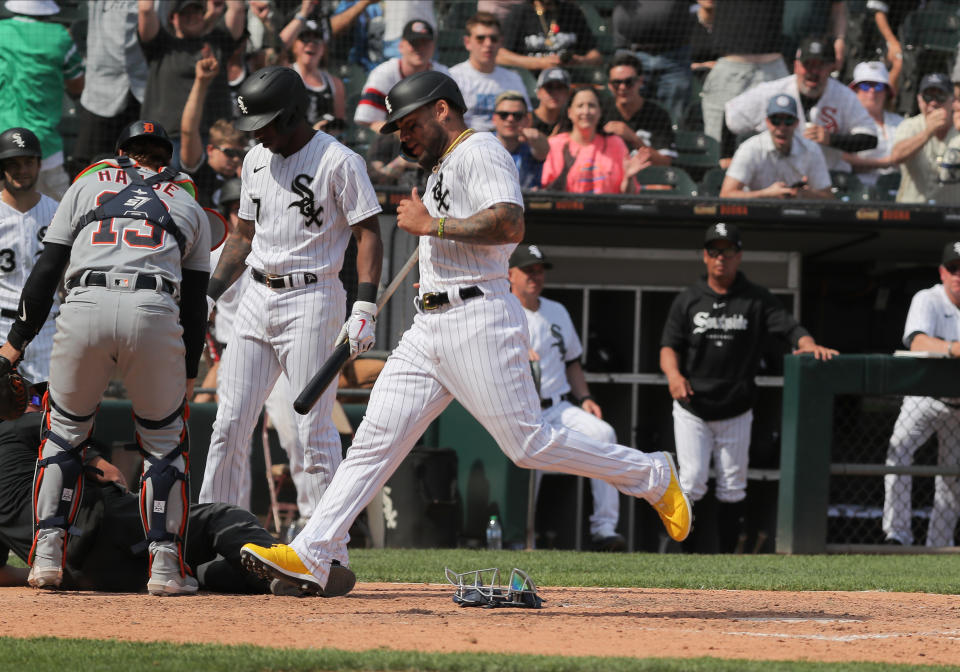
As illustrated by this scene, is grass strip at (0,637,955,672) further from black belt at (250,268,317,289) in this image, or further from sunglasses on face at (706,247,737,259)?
sunglasses on face at (706,247,737,259)

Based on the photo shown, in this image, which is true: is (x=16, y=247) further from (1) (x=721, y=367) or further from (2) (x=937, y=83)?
(2) (x=937, y=83)

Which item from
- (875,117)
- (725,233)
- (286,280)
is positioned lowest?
(286,280)

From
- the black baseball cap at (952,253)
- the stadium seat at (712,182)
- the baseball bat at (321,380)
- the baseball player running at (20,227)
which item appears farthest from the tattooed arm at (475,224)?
the stadium seat at (712,182)

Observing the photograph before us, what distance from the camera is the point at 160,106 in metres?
9.47

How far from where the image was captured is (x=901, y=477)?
830 centimetres

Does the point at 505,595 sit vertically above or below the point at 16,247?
below

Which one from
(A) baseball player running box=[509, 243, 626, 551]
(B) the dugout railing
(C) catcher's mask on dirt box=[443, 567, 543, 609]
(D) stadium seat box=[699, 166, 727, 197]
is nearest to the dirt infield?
(C) catcher's mask on dirt box=[443, 567, 543, 609]

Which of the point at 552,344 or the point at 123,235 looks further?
the point at 552,344

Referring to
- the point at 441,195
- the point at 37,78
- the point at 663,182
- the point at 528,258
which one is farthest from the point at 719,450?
the point at 37,78

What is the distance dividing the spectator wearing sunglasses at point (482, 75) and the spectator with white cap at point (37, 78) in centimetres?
280

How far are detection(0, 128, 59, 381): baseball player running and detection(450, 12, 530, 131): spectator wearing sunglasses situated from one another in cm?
375

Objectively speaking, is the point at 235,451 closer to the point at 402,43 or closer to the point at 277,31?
the point at 402,43

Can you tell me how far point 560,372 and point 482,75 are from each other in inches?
106

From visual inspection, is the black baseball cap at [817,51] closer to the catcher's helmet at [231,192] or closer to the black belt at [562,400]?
the black belt at [562,400]
